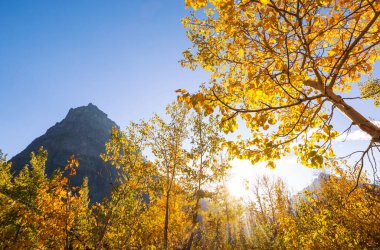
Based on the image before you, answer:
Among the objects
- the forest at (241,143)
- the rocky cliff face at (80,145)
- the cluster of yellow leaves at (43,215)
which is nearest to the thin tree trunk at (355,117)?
the forest at (241,143)

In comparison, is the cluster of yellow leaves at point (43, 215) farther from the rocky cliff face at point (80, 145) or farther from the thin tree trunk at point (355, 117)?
the rocky cliff face at point (80, 145)

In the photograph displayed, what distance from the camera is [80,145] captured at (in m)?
114

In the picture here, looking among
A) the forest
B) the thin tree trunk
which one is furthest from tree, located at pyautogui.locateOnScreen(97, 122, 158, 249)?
the thin tree trunk

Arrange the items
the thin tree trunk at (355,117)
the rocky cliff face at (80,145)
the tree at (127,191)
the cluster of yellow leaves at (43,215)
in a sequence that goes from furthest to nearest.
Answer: the rocky cliff face at (80,145) → the tree at (127,191) → the cluster of yellow leaves at (43,215) → the thin tree trunk at (355,117)

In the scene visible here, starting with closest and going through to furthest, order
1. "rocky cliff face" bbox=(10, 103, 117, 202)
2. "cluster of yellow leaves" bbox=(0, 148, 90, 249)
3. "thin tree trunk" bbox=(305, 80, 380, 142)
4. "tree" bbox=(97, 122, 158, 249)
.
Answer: "thin tree trunk" bbox=(305, 80, 380, 142) → "cluster of yellow leaves" bbox=(0, 148, 90, 249) → "tree" bbox=(97, 122, 158, 249) → "rocky cliff face" bbox=(10, 103, 117, 202)

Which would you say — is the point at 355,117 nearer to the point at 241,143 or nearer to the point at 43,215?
the point at 241,143

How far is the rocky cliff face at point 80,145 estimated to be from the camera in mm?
92438

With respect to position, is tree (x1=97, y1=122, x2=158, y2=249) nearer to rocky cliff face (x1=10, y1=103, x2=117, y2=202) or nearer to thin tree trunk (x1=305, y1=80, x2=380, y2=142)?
thin tree trunk (x1=305, y1=80, x2=380, y2=142)

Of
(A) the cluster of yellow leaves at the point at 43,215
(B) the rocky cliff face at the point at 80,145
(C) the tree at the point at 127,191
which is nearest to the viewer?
(A) the cluster of yellow leaves at the point at 43,215

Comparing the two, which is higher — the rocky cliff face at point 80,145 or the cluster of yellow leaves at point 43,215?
the rocky cliff face at point 80,145

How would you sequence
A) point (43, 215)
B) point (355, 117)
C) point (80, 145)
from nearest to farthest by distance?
point (355, 117), point (43, 215), point (80, 145)

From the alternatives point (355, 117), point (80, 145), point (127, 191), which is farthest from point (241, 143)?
point (80, 145)

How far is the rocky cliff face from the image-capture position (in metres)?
92.4

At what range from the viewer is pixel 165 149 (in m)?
11.6
